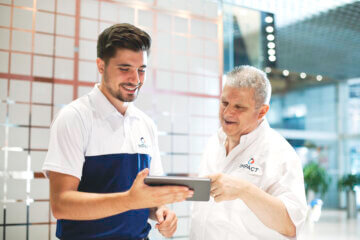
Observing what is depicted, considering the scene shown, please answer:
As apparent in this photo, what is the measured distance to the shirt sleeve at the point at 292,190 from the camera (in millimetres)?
1657

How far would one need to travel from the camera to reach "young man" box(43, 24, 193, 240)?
1.43 meters

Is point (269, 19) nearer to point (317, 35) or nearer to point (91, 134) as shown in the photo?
point (317, 35)

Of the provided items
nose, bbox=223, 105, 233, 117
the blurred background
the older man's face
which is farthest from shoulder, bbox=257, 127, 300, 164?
the blurred background

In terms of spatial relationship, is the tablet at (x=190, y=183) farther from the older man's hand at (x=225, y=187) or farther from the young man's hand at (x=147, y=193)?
the older man's hand at (x=225, y=187)

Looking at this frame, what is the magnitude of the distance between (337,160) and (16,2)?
11.6 m

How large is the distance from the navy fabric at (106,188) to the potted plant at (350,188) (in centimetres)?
941

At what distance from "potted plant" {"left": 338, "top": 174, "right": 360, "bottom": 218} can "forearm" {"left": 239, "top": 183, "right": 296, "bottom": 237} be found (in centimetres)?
905

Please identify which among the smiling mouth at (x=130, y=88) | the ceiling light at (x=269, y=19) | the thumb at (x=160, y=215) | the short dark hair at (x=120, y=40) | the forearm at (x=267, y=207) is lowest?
the thumb at (x=160, y=215)

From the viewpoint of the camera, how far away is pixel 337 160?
40.8 ft

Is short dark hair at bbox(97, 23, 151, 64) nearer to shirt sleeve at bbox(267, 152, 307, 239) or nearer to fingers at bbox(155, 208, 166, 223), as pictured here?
fingers at bbox(155, 208, 166, 223)

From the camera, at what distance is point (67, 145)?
1502 mm

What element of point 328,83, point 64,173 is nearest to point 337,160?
point 328,83

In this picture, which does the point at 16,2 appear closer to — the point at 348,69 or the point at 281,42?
the point at 281,42

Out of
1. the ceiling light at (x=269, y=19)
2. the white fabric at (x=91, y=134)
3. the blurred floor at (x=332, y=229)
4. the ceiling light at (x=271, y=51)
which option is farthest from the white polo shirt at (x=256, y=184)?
the blurred floor at (x=332, y=229)
